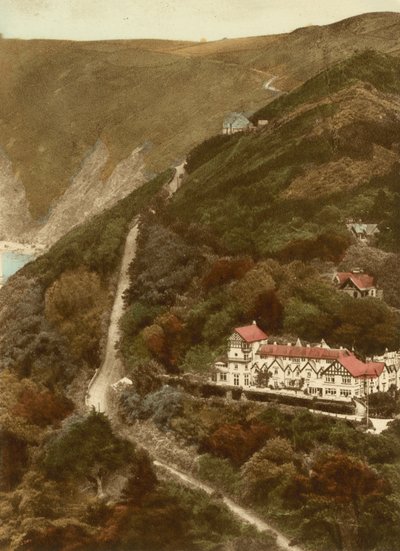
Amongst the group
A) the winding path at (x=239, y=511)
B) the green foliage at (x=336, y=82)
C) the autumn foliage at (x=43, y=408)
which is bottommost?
the winding path at (x=239, y=511)

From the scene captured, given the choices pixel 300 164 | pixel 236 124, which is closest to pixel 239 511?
pixel 300 164

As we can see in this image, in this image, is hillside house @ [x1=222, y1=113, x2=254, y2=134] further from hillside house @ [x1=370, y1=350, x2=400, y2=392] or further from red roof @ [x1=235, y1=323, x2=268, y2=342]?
hillside house @ [x1=370, y1=350, x2=400, y2=392]

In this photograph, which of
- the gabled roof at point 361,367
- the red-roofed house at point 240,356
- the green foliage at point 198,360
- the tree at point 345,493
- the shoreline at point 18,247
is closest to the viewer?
the tree at point 345,493

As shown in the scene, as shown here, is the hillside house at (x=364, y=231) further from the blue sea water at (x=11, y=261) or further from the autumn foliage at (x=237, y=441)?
the blue sea water at (x=11, y=261)

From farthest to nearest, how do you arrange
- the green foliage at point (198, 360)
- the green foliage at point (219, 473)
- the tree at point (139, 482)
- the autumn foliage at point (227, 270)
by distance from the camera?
the autumn foliage at point (227, 270) < the green foliage at point (198, 360) < the tree at point (139, 482) < the green foliage at point (219, 473)

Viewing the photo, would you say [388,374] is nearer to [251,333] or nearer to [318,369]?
[318,369]

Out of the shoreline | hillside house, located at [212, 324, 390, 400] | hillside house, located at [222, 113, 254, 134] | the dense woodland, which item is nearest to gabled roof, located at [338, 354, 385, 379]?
hillside house, located at [212, 324, 390, 400]

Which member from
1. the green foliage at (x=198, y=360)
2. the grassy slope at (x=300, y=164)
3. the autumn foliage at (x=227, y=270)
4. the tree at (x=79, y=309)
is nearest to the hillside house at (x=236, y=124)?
the grassy slope at (x=300, y=164)
